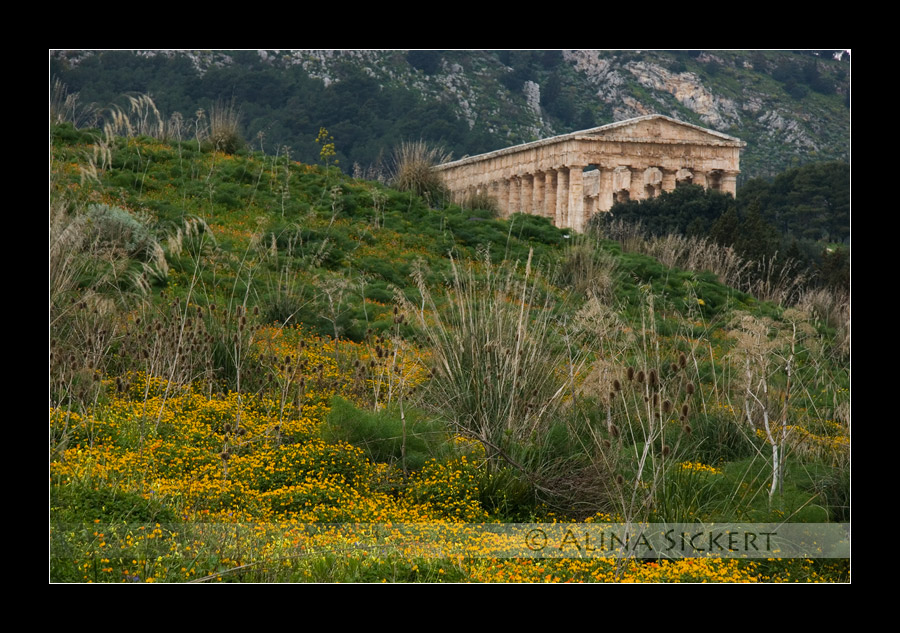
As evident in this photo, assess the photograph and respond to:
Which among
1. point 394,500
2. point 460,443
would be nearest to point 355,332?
point 460,443

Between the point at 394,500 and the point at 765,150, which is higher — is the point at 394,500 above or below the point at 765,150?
below

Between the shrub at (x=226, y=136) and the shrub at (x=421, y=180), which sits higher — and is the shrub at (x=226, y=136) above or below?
above

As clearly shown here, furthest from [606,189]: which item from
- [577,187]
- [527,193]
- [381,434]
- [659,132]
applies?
[381,434]

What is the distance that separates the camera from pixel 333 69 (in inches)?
1975

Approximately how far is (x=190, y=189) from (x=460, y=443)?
9768 millimetres

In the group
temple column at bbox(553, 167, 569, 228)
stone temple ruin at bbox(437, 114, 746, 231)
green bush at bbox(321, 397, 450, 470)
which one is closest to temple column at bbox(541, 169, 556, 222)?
stone temple ruin at bbox(437, 114, 746, 231)

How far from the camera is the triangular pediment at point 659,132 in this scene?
117ft

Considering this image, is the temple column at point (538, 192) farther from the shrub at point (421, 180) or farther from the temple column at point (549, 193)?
the shrub at point (421, 180)

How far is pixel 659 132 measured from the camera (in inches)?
1438

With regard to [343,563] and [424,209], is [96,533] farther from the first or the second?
[424,209]

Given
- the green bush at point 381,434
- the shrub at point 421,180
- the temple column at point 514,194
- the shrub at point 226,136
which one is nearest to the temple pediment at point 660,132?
the temple column at point 514,194

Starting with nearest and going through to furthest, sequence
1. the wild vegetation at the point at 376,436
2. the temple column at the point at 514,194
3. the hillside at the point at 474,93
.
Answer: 1. the wild vegetation at the point at 376,436
2. the temple column at the point at 514,194
3. the hillside at the point at 474,93

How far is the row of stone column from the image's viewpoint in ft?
115

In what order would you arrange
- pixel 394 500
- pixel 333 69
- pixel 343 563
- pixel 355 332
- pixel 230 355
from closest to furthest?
pixel 343 563
pixel 394 500
pixel 230 355
pixel 355 332
pixel 333 69
